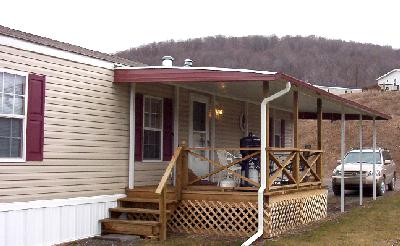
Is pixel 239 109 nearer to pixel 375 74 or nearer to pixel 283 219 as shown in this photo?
pixel 283 219

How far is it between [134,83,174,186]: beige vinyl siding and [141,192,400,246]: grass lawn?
171 cm

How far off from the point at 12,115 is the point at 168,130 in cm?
432

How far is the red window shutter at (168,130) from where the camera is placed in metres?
12.1

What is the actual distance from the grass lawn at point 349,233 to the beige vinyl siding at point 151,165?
1707 mm

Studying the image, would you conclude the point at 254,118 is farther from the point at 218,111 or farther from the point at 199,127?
the point at 199,127

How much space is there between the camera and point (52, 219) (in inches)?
361

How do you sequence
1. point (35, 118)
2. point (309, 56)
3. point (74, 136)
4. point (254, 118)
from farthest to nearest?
point (309, 56), point (254, 118), point (74, 136), point (35, 118)

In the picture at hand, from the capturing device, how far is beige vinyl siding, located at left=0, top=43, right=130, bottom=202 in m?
8.62

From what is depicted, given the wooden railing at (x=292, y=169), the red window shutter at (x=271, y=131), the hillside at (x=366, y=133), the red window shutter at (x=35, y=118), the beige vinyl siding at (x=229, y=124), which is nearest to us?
the red window shutter at (x=35, y=118)

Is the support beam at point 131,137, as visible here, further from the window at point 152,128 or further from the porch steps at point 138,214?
the window at point 152,128

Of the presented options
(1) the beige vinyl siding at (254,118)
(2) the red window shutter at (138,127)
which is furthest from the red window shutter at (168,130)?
(1) the beige vinyl siding at (254,118)

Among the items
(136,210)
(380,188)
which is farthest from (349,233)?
(380,188)

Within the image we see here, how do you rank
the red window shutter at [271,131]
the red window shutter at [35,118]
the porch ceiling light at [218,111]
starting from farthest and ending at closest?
1. the red window shutter at [271,131]
2. the porch ceiling light at [218,111]
3. the red window shutter at [35,118]

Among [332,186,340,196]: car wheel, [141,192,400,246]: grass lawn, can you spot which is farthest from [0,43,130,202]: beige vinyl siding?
[332,186,340,196]: car wheel
